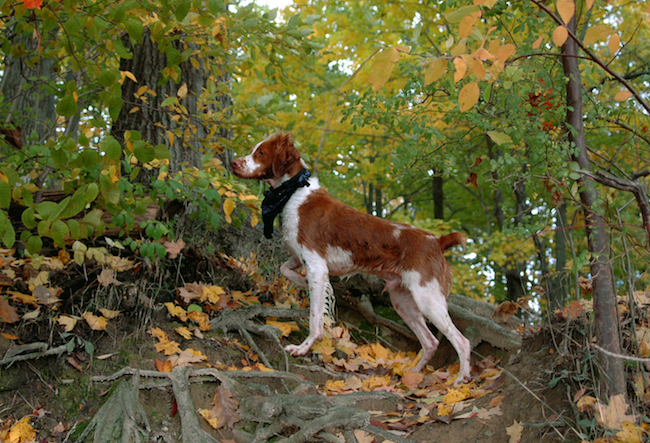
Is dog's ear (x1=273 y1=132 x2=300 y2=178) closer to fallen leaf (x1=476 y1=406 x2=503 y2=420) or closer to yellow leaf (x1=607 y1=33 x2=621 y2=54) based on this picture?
fallen leaf (x1=476 y1=406 x2=503 y2=420)

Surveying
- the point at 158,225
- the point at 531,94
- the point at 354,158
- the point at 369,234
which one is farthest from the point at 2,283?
the point at 354,158

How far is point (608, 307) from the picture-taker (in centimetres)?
271

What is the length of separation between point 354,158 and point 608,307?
35.3 ft

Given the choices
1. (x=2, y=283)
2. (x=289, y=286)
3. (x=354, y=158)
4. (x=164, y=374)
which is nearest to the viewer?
(x=164, y=374)

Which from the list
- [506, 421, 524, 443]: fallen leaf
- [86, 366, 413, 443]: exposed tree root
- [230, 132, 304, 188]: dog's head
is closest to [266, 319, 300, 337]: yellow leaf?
[86, 366, 413, 443]: exposed tree root

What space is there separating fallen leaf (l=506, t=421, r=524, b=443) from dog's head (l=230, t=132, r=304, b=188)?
2890mm

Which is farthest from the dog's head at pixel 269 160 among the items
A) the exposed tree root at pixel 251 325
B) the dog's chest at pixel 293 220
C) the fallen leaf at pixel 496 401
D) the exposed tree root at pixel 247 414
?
the fallen leaf at pixel 496 401

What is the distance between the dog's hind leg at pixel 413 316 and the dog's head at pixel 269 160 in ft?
5.12

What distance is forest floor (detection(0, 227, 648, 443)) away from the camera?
2885 millimetres

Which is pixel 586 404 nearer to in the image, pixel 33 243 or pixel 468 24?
pixel 468 24

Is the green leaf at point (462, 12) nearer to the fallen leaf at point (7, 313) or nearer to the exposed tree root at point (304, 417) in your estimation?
the exposed tree root at point (304, 417)

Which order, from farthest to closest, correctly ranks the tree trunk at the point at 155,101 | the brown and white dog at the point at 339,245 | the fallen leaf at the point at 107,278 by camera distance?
the tree trunk at the point at 155,101
the brown and white dog at the point at 339,245
the fallen leaf at the point at 107,278

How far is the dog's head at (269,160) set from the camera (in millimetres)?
4660

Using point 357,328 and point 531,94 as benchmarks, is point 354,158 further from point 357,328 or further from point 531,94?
point 531,94
